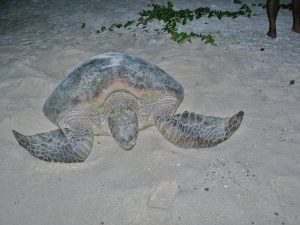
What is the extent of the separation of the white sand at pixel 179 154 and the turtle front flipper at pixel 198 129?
67 millimetres

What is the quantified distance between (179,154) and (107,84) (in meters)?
0.74

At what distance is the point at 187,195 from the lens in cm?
183

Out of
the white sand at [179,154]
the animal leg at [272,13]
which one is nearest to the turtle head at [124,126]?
the white sand at [179,154]

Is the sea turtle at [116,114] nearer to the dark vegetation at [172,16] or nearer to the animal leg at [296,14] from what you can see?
the dark vegetation at [172,16]

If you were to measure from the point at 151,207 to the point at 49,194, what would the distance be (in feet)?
2.11

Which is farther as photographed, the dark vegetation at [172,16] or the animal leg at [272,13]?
the dark vegetation at [172,16]

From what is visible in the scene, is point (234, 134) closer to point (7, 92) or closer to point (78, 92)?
point (78, 92)

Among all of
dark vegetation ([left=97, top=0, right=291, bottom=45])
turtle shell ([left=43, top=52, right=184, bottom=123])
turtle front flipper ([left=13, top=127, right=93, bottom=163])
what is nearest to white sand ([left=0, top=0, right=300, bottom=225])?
turtle front flipper ([left=13, top=127, right=93, bottom=163])

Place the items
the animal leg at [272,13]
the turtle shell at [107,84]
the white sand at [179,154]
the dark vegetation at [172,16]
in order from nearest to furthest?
the white sand at [179,154] → the turtle shell at [107,84] → the animal leg at [272,13] → the dark vegetation at [172,16]

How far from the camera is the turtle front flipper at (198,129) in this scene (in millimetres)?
2158

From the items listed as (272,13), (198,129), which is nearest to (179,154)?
(198,129)

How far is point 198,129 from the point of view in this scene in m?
2.25

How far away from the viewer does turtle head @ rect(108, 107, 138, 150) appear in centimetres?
212

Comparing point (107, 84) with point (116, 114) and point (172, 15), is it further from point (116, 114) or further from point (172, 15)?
point (172, 15)
